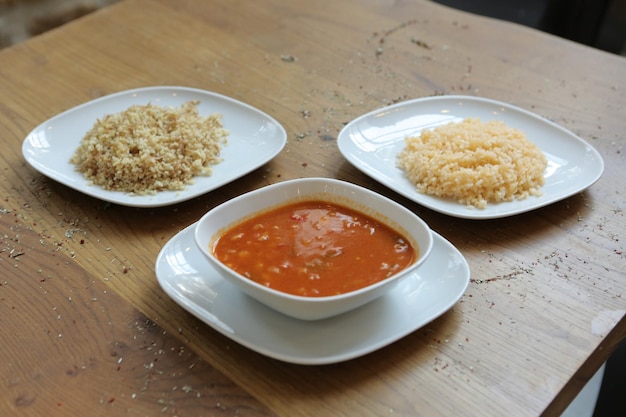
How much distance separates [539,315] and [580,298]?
93 mm

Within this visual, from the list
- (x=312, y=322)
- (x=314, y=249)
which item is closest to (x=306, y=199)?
(x=314, y=249)

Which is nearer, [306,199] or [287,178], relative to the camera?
[306,199]

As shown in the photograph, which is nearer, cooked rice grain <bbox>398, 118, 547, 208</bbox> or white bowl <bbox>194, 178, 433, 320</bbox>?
white bowl <bbox>194, 178, 433, 320</bbox>

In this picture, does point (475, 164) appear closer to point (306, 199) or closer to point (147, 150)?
point (306, 199)

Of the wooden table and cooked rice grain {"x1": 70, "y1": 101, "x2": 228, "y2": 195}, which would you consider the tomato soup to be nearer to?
the wooden table

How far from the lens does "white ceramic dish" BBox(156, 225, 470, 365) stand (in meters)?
1.03

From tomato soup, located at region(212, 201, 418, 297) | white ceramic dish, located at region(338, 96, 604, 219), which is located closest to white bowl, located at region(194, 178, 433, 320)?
tomato soup, located at region(212, 201, 418, 297)

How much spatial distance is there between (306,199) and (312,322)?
0.27 metres

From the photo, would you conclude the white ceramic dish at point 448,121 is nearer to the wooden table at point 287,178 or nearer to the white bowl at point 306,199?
the wooden table at point 287,178

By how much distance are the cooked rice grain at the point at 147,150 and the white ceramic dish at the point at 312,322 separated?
0.22 m

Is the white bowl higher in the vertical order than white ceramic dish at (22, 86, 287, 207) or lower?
higher

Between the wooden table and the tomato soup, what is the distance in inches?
4.7

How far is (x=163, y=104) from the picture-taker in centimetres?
166

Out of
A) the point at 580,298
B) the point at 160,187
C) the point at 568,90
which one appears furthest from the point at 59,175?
the point at 568,90
